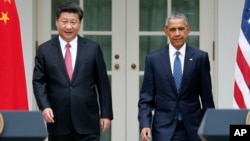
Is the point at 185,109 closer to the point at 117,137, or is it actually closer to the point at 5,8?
the point at 5,8

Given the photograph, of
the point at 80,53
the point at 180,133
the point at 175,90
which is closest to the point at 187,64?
the point at 175,90

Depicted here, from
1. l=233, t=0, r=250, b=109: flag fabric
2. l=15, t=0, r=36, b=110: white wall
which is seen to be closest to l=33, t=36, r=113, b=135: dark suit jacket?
l=233, t=0, r=250, b=109: flag fabric

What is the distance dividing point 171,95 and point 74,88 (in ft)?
2.41

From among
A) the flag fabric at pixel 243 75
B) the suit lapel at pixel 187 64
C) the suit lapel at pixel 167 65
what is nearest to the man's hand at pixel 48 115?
the suit lapel at pixel 167 65

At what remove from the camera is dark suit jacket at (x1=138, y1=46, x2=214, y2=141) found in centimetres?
632

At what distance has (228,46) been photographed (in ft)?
28.2

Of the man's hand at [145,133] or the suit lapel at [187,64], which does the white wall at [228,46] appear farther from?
the man's hand at [145,133]

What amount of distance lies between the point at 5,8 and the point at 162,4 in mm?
2377

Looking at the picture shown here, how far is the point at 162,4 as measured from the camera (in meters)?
8.88

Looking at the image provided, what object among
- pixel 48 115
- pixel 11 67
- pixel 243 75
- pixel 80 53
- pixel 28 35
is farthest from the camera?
pixel 28 35

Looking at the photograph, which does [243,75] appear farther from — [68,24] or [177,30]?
[68,24]

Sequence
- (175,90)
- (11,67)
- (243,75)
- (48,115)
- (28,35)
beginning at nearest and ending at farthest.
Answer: (48,115)
(175,90)
(11,67)
(243,75)
(28,35)

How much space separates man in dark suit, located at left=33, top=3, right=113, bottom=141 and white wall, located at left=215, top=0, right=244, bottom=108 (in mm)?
2355

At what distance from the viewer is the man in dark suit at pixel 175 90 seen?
6316mm
